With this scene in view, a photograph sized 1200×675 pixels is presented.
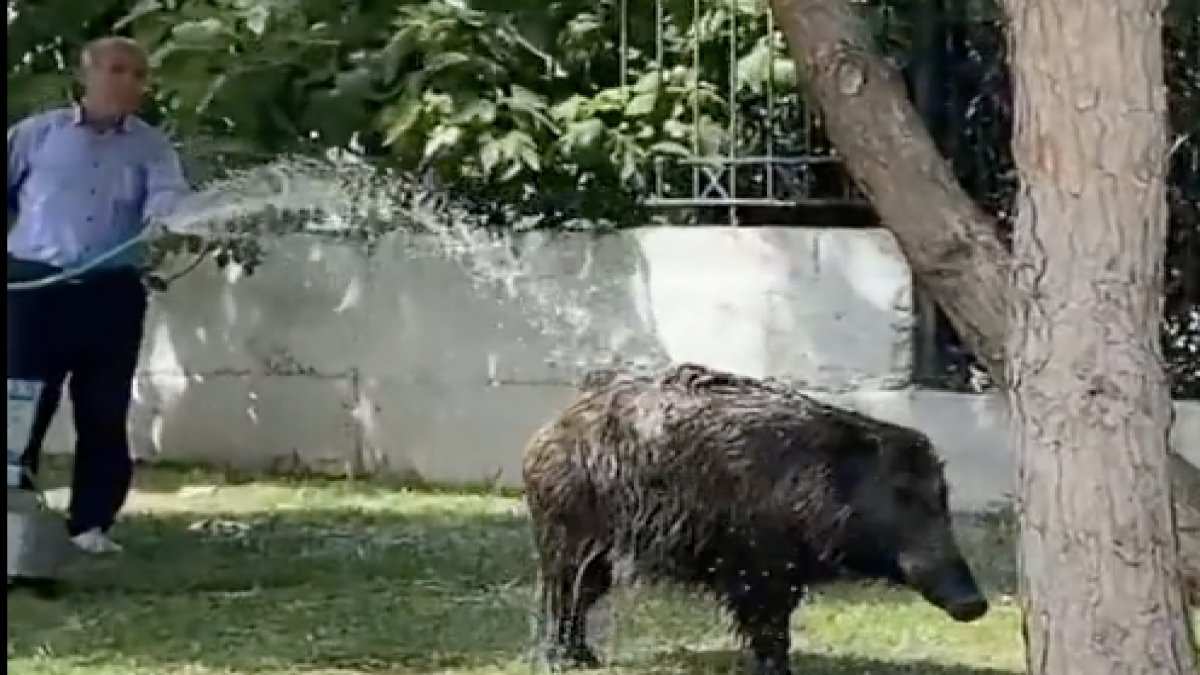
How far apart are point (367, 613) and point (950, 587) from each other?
149 cm

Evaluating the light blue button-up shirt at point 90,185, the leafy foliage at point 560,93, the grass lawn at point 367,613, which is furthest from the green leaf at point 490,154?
the light blue button-up shirt at point 90,185

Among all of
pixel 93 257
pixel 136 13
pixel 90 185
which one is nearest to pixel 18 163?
pixel 90 185

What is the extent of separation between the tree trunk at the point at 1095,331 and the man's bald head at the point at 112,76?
9.27 feet

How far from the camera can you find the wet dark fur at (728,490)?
5.01m

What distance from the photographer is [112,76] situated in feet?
20.2

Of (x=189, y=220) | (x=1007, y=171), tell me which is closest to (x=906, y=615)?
(x=1007, y=171)

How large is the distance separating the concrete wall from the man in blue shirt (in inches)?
33.2

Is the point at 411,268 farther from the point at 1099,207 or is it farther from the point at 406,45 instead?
the point at 1099,207

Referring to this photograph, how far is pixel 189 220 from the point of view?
7258 millimetres

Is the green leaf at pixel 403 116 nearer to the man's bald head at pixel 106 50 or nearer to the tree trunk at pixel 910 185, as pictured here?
the man's bald head at pixel 106 50

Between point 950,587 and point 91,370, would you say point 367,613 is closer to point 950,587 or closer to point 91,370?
point 91,370

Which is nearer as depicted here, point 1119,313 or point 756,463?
point 1119,313

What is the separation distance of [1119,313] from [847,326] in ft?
13.2

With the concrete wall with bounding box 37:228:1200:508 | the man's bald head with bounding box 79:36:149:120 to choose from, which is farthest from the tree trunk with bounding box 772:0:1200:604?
the concrete wall with bounding box 37:228:1200:508
